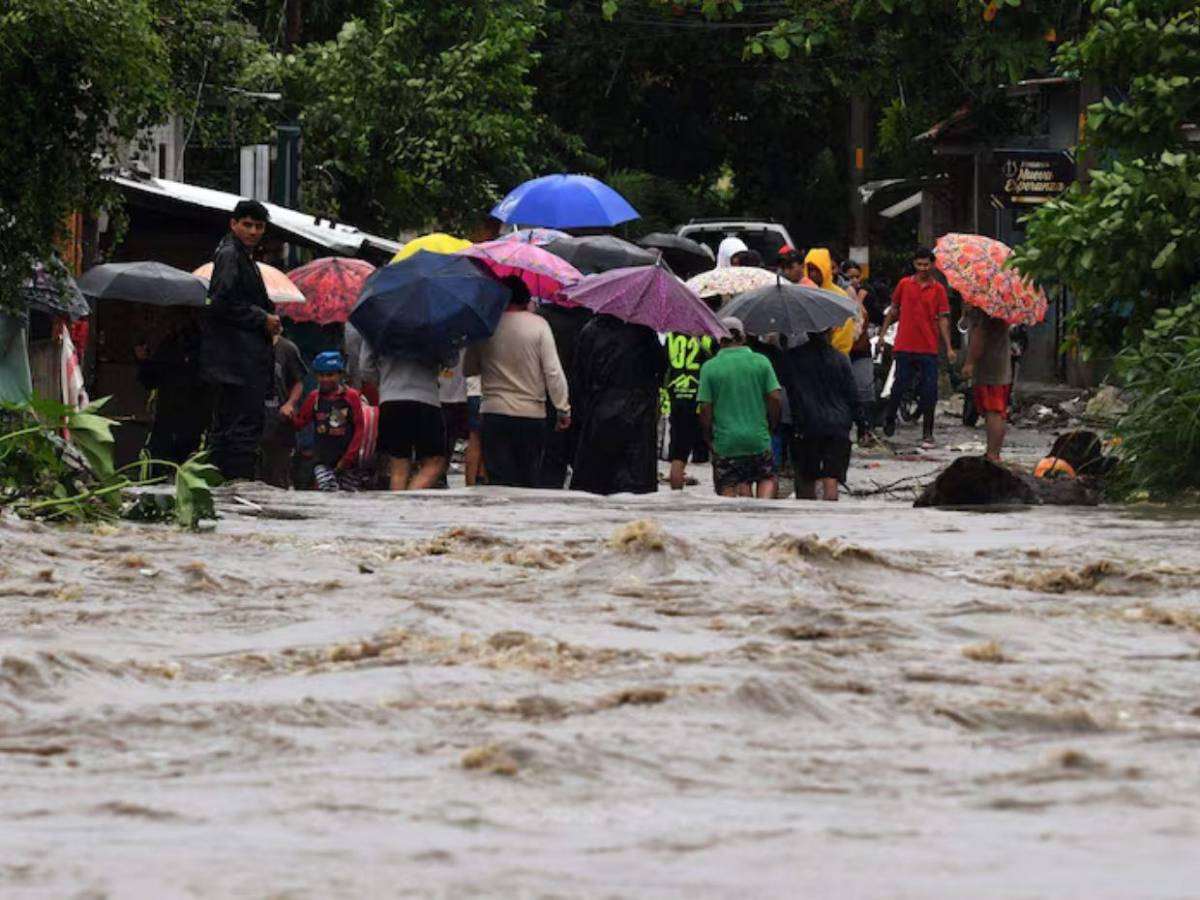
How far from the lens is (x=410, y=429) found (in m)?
16.2

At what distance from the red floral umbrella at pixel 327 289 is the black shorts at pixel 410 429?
4372 mm

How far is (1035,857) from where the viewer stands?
520 centimetres

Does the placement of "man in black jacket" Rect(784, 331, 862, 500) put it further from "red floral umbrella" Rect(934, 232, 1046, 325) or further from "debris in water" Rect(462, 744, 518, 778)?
"debris in water" Rect(462, 744, 518, 778)

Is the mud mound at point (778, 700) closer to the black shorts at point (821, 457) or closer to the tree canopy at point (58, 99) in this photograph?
the tree canopy at point (58, 99)

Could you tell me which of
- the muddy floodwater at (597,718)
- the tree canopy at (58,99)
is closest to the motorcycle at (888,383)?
the tree canopy at (58,99)

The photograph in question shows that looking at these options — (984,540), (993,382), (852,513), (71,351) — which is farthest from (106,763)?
(993,382)

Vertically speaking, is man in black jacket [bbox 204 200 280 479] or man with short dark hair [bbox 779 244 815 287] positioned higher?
man with short dark hair [bbox 779 244 815 287]

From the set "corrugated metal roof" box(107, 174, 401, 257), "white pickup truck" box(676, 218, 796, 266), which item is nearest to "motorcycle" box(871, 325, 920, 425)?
"corrugated metal roof" box(107, 174, 401, 257)

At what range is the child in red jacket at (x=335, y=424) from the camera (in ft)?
58.9

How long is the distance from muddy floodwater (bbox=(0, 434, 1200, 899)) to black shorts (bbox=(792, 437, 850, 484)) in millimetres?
4916

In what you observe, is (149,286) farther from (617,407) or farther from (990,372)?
(990,372)

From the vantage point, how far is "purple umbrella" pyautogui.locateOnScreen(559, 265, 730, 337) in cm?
1599

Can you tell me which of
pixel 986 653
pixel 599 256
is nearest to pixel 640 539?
pixel 986 653

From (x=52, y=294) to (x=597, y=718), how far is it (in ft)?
33.0
